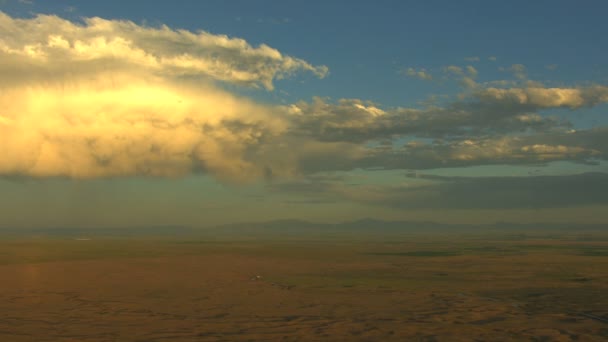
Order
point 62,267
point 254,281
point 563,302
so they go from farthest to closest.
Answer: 1. point 62,267
2. point 254,281
3. point 563,302

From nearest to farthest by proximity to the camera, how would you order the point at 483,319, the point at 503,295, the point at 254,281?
the point at 483,319 → the point at 503,295 → the point at 254,281

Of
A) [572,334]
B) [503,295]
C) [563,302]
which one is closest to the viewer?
[572,334]

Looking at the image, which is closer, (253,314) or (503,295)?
(253,314)

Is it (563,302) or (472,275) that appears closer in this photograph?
(563,302)

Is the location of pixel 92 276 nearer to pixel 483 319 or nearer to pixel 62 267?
pixel 62 267

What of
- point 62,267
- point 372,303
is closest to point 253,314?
point 372,303

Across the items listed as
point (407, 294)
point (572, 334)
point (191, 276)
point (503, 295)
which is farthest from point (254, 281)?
point (572, 334)

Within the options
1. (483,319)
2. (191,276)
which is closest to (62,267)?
(191,276)

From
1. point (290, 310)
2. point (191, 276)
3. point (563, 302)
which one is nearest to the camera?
point (290, 310)

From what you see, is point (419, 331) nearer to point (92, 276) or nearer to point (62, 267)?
point (92, 276)
